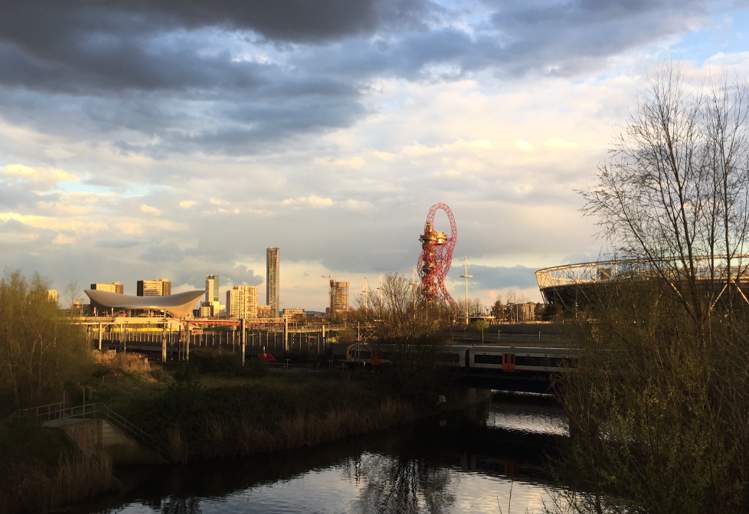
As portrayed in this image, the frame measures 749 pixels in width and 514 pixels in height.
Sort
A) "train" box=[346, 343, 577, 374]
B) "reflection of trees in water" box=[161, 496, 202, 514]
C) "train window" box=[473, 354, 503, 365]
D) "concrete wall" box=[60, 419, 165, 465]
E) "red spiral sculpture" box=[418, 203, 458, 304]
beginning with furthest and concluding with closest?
1. "red spiral sculpture" box=[418, 203, 458, 304]
2. "train window" box=[473, 354, 503, 365]
3. "train" box=[346, 343, 577, 374]
4. "concrete wall" box=[60, 419, 165, 465]
5. "reflection of trees in water" box=[161, 496, 202, 514]

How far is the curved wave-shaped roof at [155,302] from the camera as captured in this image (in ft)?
440

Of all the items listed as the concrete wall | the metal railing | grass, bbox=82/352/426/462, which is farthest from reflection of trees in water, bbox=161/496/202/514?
the metal railing

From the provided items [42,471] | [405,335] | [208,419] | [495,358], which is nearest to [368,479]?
[208,419]

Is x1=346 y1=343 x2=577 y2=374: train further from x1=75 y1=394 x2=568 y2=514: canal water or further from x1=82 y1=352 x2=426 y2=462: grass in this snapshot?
x1=75 y1=394 x2=568 y2=514: canal water

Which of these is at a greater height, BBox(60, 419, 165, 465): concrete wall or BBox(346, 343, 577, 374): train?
BBox(346, 343, 577, 374): train

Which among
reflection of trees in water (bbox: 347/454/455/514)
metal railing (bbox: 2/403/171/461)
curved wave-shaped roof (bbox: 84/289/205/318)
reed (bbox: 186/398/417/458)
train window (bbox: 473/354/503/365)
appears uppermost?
curved wave-shaped roof (bbox: 84/289/205/318)

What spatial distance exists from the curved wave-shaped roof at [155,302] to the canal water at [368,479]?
103880mm

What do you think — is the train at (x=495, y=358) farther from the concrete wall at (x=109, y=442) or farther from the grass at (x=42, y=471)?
the grass at (x=42, y=471)

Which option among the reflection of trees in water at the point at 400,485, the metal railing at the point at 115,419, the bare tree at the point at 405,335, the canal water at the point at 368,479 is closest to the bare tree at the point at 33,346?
the metal railing at the point at 115,419

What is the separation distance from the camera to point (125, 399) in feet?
122

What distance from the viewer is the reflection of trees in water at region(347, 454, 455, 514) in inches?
1019

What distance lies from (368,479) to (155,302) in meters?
121

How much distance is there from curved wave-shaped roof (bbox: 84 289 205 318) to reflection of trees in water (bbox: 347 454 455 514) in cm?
10749

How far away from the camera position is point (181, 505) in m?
25.0
